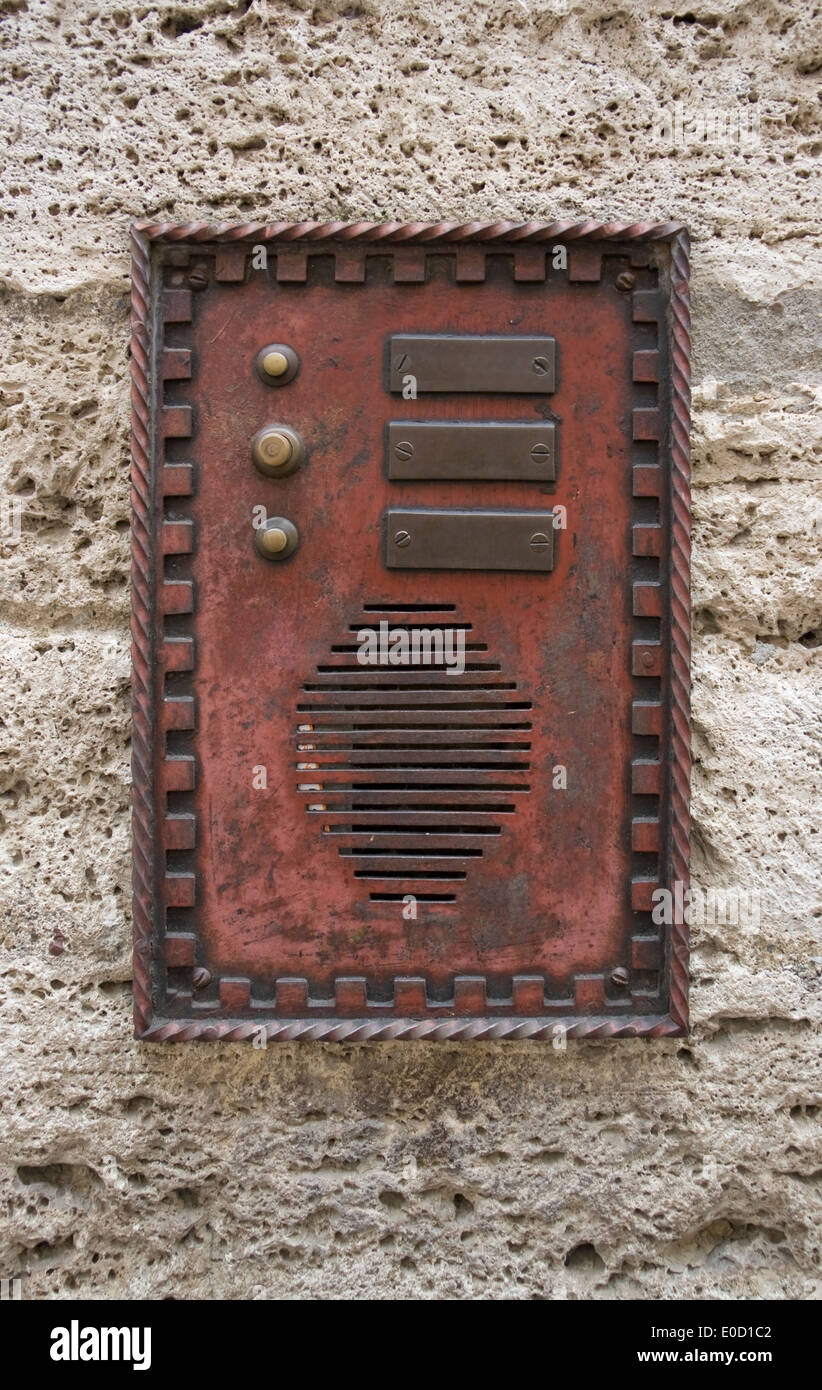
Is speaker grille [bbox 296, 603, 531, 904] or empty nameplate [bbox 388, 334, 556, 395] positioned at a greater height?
empty nameplate [bbox 388, 334, 556, 395]

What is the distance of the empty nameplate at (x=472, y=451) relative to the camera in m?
1.70

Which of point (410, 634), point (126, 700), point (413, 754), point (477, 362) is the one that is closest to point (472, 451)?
point (477, 362)

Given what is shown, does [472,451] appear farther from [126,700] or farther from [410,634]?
[126,700]

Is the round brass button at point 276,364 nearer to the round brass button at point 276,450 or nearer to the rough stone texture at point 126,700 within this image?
the round brass button at point 276,450

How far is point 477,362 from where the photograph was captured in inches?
66.8

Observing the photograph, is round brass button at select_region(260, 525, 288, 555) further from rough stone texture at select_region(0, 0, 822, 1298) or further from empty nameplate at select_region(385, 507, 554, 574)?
rough stone texture at select_region(0, 0, 822, 1298)

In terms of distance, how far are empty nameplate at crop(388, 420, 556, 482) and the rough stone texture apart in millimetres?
310

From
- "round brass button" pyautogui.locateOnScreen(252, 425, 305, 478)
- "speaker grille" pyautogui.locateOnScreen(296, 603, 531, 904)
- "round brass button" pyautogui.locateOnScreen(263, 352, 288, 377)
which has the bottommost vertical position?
"speaker grille" pyautogui.locateOnScreen(296, 603, 531, 904)

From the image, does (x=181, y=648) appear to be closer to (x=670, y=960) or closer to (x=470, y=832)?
(x=470, y=832)

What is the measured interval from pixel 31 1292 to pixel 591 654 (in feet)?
4.99

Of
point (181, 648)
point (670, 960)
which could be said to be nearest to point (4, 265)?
point (181, 648)

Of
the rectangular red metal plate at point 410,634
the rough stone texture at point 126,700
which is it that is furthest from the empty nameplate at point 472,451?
the rough stone texture at point 126,700

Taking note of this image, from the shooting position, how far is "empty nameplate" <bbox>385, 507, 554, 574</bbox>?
1704mm

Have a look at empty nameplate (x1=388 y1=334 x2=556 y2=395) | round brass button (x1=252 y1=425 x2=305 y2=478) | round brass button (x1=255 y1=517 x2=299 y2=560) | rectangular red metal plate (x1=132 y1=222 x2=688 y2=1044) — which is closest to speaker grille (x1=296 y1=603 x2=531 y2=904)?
rectangular red metal plate (x1=132 y1=222 x2=688 y2=1044)
